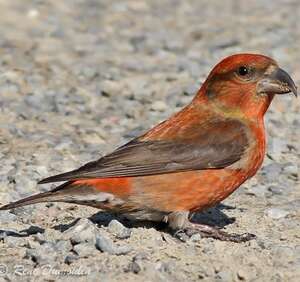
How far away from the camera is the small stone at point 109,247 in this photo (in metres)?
5.84

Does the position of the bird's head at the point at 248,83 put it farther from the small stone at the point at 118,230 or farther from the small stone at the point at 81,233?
the small stone at the point at 81,233

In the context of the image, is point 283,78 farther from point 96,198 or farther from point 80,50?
point 80,50

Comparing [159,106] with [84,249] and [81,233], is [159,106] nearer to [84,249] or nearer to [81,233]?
[81,233]

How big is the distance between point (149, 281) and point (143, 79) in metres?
4.72

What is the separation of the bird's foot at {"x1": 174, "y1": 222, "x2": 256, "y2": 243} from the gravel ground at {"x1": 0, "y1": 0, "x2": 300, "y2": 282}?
9 cm

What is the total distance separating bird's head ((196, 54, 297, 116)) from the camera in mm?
6793

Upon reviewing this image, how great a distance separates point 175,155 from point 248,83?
0.83 meters

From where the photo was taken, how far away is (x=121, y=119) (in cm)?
895

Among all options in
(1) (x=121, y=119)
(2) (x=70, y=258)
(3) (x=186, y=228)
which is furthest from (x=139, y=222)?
(1) (x=121, y=119)

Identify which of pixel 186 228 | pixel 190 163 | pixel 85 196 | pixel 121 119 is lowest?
pixel 121 119

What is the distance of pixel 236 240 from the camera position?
20.6 feet

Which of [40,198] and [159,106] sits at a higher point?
[40,198]

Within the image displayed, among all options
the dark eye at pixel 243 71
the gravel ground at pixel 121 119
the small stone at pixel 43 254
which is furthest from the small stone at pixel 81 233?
the dark eye at pixel 243 71

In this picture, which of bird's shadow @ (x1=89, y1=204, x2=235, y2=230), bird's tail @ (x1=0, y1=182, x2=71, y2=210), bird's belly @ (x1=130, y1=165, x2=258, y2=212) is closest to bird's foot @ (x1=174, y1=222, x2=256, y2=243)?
bird's belly @ (x1=130, y1=165, x2=258, y2=212)
